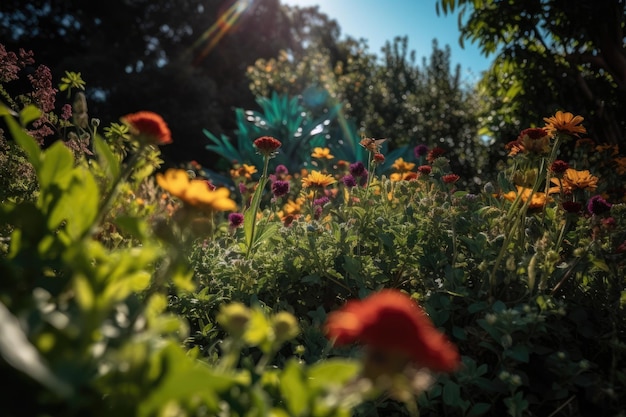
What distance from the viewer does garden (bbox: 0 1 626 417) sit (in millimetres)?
569

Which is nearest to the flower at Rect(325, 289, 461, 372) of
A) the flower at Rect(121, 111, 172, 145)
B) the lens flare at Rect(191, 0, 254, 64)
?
the flower at Rect(121, 111, 172, 145)

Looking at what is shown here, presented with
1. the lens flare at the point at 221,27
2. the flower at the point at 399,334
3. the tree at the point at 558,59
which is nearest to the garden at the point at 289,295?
the flower at the point at 399,334

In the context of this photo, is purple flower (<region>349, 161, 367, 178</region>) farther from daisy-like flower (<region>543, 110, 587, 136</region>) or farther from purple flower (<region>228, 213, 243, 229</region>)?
daisy-like flower (<region>543, 110, 587, 136</region>)

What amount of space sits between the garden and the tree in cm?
222

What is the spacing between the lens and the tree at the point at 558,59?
4.41 m

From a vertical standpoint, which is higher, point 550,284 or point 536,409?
point 550,284

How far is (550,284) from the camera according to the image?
1531 mm

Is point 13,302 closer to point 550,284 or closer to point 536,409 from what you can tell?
point 536,409

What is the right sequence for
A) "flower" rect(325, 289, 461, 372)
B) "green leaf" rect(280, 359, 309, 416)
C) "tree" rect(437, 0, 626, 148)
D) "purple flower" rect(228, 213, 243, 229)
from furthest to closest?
"tree" rect(437, 0, 626, 148) → "purple flower" rect(228, 213, 243, 229) → "green leaf" rect(280, 359, 309, 416) → "flower" rect(325, 289, 461, 372)

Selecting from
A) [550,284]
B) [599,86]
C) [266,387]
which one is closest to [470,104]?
[599,86]

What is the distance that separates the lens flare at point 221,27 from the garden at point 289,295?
13.7 meters

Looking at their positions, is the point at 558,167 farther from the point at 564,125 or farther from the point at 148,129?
the point at 148,129

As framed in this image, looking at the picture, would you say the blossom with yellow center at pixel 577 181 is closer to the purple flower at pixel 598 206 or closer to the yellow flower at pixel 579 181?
the yellow flower at pixel 579 181

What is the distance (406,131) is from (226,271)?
7.48m
